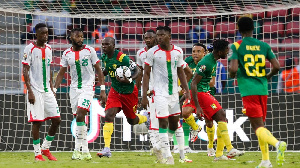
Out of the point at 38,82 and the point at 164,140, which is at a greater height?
the point at 38,82

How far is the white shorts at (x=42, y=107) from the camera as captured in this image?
9.89 meters

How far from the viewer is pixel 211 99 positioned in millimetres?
10102

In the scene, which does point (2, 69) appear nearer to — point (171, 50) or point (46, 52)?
point (46, 52)

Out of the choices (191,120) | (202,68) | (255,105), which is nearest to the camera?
(255,105)

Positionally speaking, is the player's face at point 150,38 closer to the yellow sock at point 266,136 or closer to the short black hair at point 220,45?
the short black hair at point 220,45

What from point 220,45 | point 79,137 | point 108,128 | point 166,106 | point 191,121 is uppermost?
point 220,45

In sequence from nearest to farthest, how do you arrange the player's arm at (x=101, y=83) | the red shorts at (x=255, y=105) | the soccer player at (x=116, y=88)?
1. the red shorts at (x=255, y=105)
2. the player's arm at (x=101, y=83)
3. the soccer player at (x=116, y=88)

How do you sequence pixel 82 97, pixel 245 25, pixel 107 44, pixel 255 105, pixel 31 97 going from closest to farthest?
pixel 255 105 < pixel 245 25 < pixel 31 97 < pixel 82 97 < pixel 107 44

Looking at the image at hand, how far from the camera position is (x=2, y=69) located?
1500 centimetres

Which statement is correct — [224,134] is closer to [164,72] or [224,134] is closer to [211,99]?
[211,99]

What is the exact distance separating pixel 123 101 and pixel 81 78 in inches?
32.9

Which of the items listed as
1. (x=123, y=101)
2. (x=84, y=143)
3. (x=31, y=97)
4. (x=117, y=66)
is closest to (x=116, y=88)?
(x=123, y=101)

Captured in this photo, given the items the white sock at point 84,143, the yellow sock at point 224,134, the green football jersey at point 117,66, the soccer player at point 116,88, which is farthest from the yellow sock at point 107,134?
the yellow sock at point 224,134

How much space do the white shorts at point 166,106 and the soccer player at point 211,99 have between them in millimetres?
342
